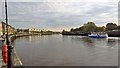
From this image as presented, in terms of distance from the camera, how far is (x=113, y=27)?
154125 mm

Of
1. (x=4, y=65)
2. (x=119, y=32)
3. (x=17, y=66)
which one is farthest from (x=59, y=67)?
(x=119, y=32)

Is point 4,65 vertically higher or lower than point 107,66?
higher

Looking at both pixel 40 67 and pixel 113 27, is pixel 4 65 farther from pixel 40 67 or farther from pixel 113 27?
pixel 113 27

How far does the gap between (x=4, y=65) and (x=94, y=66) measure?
846 cm

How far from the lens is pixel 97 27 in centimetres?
15438

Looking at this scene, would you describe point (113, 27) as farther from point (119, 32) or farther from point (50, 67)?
point (50, 67)

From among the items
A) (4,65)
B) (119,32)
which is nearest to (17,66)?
(4,65)

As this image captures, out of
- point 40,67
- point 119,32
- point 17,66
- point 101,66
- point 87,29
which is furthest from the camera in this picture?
point 87,29

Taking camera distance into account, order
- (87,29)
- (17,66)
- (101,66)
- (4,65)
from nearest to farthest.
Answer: (4,65) → (17,66) → (101,66) → (87,29)

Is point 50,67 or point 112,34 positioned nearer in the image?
point 50,67

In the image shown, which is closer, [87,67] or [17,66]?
[17,66]

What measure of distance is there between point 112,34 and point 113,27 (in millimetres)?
34626

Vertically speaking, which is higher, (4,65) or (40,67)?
(4,65)

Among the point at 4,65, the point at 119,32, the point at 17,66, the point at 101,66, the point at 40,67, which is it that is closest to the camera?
the point at 4,65
